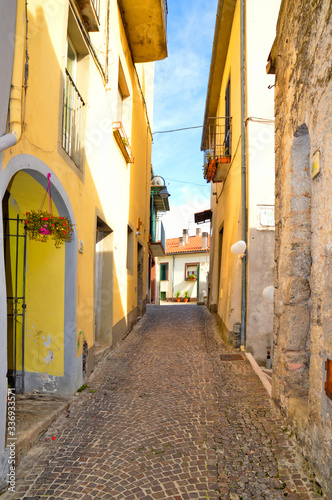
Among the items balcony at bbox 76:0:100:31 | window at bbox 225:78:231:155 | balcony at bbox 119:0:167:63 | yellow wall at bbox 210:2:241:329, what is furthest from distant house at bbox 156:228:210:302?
balcony at bbox 76:0:100:31

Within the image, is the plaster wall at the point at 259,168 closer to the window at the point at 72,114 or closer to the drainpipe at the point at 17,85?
the window at the point at 72,114

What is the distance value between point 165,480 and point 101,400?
1.92m

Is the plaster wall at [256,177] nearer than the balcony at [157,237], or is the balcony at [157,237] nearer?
the plaster wall at [256,177]

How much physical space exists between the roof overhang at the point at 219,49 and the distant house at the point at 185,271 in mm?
18290

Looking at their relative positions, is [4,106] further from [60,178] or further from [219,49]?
[219,49]

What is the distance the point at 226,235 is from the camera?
9836 mm

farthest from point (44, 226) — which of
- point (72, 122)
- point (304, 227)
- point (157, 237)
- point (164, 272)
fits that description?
point (164, 272)

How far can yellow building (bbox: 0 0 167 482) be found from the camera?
3.46 metres

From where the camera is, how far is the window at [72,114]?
5.11m

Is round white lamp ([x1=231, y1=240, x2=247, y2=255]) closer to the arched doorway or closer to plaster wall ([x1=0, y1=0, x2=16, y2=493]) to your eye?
the arched doorway

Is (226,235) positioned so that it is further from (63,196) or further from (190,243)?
(190,243)

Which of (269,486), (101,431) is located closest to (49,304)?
(101,431)

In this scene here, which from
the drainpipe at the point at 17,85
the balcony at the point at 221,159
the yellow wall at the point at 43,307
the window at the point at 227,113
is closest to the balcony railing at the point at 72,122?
the yellow wall at the point at 43,307

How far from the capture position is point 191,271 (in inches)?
1239
